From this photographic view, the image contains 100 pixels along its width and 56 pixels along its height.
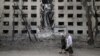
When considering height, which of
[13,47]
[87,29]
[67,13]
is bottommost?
[13,47]

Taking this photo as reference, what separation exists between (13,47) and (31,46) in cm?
124

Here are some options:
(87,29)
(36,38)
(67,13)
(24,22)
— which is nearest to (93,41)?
(87,29)

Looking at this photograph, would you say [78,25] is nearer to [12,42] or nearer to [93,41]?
[93,41]

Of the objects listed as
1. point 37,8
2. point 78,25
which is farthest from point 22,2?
point 78,25

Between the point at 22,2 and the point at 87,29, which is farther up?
the point at 22,2

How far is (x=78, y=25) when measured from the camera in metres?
17.1

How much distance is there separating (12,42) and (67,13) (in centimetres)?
465

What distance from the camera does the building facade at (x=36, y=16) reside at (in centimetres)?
1702

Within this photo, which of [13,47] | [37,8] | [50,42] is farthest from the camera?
[37,8]

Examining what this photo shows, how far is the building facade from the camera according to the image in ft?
55.8

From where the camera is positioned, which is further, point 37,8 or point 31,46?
point 37,8

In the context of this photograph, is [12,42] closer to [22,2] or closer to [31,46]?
[31,46]

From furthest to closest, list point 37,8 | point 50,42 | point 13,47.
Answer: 1. point 37,8
2. point 50,42
3. point 13,47

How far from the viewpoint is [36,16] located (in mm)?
17219
